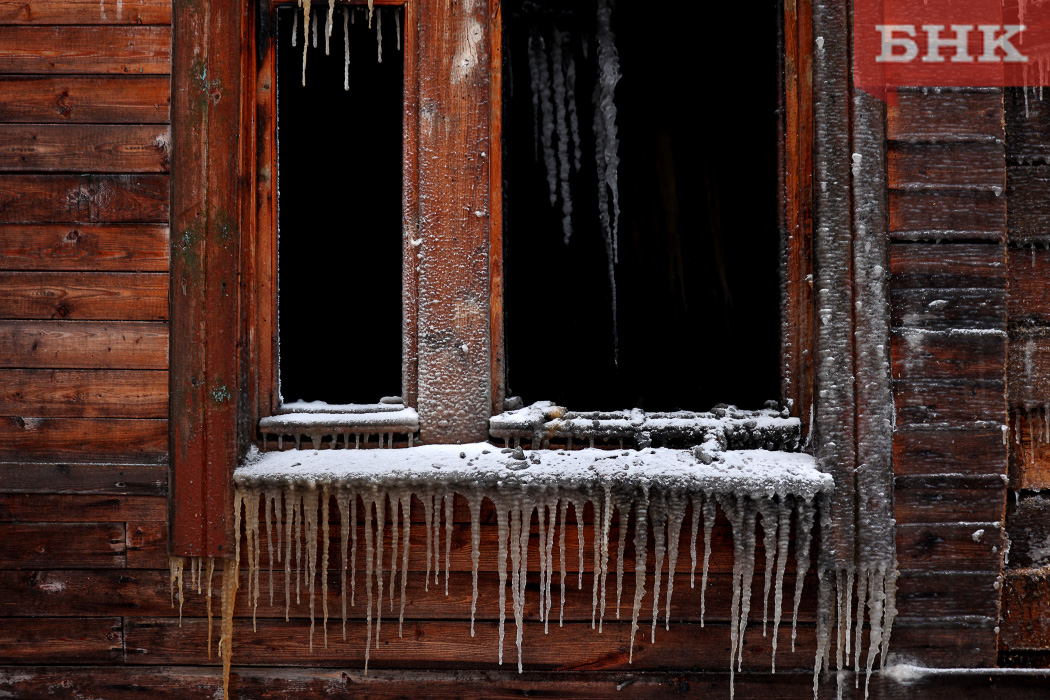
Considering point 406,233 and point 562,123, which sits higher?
point 562,123

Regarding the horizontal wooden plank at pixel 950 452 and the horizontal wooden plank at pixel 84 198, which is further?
the horizontal wooden plank at pixel 84 198

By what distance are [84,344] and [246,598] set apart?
3.97ft

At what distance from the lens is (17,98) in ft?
8.50

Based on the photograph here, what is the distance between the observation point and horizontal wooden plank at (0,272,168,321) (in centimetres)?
257

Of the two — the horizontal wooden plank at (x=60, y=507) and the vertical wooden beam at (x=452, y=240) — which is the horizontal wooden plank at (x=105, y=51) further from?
the horizontal wooden plank at (x=60, y=507)

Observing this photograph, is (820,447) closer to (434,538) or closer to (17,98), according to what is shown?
(434,538)

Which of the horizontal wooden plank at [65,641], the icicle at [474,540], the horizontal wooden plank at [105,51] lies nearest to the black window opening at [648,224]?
the icicle at [474,540]

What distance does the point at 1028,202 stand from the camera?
2602 millimetres

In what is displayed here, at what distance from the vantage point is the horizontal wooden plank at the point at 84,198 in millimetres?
2580

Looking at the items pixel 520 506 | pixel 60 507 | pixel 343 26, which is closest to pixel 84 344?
pixel 60 507

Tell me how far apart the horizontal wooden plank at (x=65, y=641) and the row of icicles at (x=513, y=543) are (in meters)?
0.35

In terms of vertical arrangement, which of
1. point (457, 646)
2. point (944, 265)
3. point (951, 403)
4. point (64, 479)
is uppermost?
point (944, 265)

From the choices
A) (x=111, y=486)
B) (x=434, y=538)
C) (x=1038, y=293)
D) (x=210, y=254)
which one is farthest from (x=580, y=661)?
(x=1038, y=293)

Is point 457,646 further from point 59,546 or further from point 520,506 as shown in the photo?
point 59,546
